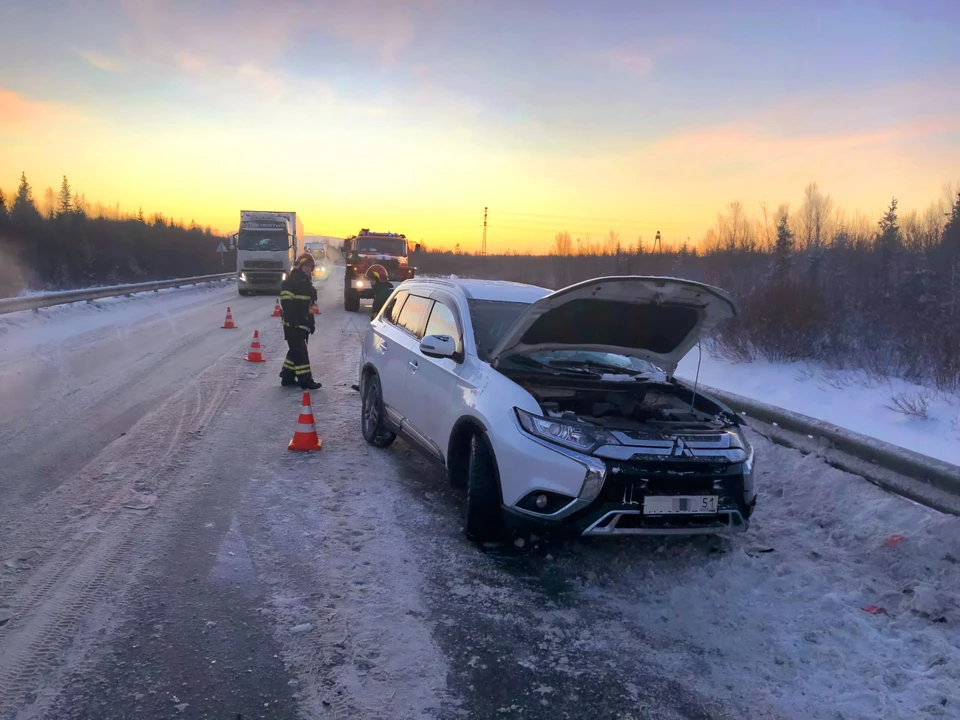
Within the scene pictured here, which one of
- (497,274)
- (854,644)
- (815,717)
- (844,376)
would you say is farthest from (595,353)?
(497,274)

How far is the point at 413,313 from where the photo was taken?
22.1 feet

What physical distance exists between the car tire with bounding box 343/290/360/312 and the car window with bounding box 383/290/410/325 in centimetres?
1626

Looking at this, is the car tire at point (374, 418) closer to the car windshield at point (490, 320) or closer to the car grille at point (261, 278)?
the car windshield at point (490, 320)

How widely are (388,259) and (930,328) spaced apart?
1738 cm

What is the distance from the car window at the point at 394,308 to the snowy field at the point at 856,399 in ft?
15.1

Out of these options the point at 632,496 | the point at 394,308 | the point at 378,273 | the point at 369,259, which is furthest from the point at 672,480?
the point at 369,259

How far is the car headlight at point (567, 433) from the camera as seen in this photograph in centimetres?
403

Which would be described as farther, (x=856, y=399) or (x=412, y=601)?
(x=856, y=399)

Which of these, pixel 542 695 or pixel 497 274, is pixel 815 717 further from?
pixel 497 274

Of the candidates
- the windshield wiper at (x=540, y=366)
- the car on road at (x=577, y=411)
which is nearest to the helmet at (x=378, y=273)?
the car on road at (x=577, y=411)

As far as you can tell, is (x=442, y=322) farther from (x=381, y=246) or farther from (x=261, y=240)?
(x=261, y=240)

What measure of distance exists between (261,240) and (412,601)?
91.4 ft

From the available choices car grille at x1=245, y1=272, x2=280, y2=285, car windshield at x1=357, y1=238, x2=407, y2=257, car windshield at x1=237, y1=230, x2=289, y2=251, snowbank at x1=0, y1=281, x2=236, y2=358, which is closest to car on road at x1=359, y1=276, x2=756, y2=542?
snowbank at x1=0, y1=281, x2=236, y2=358

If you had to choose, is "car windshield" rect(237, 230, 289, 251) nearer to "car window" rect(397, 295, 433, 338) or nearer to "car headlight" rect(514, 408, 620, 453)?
"car window" rect(397, 295, 433, 338)
